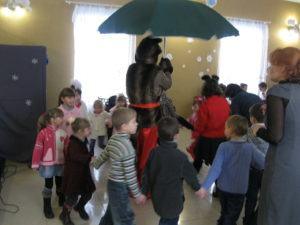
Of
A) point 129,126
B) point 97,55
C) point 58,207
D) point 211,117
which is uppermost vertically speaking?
point 97,55

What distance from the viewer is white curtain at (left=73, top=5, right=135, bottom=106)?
6.07 metres

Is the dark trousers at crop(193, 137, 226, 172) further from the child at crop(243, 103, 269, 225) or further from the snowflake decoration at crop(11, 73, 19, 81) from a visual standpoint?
the snowflake decoration at crop(11, 73, 19, 81)

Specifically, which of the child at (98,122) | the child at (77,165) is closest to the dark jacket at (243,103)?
the child at (98,122)

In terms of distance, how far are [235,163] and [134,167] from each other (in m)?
0.74

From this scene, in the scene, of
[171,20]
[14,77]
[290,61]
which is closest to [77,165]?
[171,20]

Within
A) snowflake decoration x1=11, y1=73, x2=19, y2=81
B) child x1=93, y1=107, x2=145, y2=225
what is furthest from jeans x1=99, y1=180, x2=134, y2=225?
snowflake decoration x1=11, y1=73, x2=19, y2=81

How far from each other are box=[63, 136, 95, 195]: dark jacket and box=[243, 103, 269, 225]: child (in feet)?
4.30

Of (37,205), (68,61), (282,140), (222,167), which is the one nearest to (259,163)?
(222,167)

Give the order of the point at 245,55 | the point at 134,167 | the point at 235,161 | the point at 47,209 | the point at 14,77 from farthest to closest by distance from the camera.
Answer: the point at 245,55
the point at 14,77
the point at 47,209
the point at 235,161
the point at 134,167

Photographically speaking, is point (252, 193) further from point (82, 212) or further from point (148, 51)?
point (148, 51)

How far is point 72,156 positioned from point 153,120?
0.96 metres

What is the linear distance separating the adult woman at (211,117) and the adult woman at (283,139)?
1.71 metres

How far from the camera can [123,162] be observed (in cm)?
202

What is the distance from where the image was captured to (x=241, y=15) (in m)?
7.50
